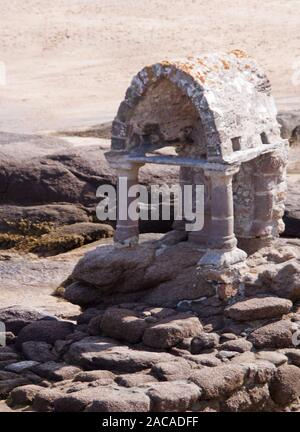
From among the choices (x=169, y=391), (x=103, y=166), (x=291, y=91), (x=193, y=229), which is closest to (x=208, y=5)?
(x=291, y=91)

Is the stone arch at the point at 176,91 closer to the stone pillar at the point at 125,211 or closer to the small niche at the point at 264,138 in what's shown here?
the stone pillar at the point at 125,211

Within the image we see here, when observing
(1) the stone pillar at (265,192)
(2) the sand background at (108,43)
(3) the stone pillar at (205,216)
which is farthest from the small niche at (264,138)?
(2) the sand background at (108,43)

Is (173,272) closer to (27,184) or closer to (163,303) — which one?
(163,303)

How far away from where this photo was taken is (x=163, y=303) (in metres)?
18.7

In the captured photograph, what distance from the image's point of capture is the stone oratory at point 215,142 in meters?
18.2

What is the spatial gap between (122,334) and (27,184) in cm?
838

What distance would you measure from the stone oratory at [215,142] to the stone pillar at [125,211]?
0.02 m

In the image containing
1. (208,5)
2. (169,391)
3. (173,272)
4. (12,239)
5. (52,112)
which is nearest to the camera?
(169,391)

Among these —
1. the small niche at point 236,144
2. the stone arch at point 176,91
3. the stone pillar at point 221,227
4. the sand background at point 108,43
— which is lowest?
the stone pillar at point 221,227

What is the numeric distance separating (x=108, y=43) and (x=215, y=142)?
31073 millimetres

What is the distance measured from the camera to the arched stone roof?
710 inches

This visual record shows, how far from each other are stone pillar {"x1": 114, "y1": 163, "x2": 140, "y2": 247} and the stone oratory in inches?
0.6

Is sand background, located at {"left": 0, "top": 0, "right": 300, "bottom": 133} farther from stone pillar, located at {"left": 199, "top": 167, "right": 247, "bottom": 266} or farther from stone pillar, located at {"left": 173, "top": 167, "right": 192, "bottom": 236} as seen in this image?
stone pillar, located at {"left": 199, "top": 167, "right": 247, "bottom": 266}

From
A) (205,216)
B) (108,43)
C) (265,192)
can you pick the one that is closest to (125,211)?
(205,216)
